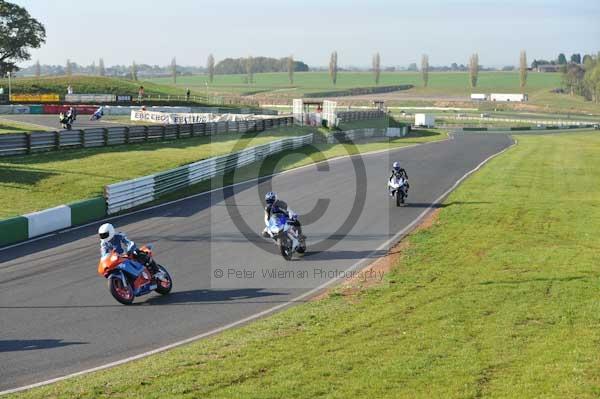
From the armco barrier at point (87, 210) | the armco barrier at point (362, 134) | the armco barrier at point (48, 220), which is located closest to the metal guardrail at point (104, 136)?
the armco barrier at point (362, 134)

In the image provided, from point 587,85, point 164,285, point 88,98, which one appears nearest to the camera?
point 164,285

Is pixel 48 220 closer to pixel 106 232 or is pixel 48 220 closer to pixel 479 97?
pixel 106 232

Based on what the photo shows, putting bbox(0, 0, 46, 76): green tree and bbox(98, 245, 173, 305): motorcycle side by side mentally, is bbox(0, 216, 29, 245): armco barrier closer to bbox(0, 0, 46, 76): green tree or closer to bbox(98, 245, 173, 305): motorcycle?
bbox(98, 245, 173, 305): motorcycle

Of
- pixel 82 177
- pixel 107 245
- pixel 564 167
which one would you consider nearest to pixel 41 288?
pixel 107 245

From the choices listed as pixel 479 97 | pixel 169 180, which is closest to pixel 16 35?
pixel 169 180

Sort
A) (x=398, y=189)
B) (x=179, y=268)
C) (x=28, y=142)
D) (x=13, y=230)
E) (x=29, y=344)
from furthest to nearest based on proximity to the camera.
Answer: (x=28, y=142) < (x=398, y=189) < (x=13, y=230) < (x=179, y=268) < (x=29, y=344)

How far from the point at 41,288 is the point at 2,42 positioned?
77832 mm

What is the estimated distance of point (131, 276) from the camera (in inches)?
603

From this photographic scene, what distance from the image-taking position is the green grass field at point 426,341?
9797 millimetres

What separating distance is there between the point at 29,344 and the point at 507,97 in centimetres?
17282

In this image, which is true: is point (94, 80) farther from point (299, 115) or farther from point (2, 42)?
point (299, 115)

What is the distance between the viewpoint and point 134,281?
15.4m

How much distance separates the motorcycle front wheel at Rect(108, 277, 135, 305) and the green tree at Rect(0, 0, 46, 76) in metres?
79.3

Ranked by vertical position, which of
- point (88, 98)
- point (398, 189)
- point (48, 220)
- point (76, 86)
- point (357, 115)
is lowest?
point (48, 220)
